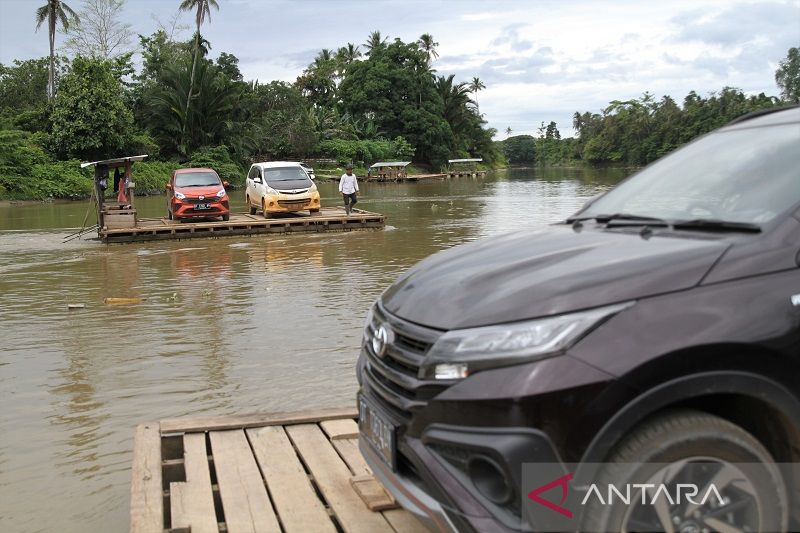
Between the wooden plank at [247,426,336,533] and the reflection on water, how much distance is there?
85 centimetres

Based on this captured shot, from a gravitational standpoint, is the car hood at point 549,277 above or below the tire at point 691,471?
above

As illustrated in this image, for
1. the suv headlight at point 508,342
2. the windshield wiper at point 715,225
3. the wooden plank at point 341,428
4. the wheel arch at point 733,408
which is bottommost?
the wooden plank at point 341,428

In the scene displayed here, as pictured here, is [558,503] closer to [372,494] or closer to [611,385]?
[611,385]

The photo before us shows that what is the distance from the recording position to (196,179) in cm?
2086

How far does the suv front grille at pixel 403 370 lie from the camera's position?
2535mm

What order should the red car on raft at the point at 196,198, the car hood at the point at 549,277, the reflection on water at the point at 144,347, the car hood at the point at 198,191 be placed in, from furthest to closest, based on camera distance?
the car hood at the point at 198,191
the red car on raft at the point at 196,198
the reflection on water at the point at 144,347
the car hood at the point at 549,277

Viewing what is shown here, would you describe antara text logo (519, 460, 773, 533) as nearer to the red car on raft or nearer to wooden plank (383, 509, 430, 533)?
wooden plank (383, 509, 430, 533)

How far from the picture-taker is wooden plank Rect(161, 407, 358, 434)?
14.6 ft

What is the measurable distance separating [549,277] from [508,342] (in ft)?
1.06

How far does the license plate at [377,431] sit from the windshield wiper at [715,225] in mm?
1359

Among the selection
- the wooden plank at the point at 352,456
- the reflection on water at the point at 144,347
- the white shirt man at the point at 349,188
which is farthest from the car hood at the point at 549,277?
the white shirt man at the point at 349,188

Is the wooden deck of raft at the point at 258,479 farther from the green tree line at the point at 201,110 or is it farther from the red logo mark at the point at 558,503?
the green tree line at the point at 201,110

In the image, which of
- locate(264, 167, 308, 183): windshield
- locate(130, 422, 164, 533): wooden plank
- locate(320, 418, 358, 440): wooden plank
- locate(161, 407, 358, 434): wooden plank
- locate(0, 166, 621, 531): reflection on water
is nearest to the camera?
locate(130, 422, 164, 533): wooden plank

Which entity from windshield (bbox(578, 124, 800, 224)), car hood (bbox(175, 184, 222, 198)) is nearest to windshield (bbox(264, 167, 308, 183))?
car hood (bbox(175, 184, 222, 198))
